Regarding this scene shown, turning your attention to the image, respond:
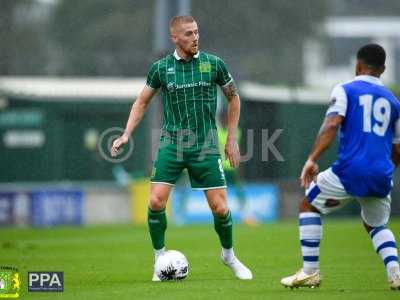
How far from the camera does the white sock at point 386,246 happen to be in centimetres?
1037

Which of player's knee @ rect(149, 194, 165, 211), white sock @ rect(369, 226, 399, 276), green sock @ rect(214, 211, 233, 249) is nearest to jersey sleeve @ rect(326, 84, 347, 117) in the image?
white sock @ rect(369, 226, 399, 276)

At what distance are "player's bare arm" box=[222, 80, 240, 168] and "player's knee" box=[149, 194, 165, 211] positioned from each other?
2.66 ft

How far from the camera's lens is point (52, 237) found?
20828 millimetres

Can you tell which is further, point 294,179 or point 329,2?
point 329,2

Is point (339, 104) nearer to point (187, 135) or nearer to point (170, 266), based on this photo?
point (187, 135)

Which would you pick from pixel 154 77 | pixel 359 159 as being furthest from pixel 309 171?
pixel 154 77

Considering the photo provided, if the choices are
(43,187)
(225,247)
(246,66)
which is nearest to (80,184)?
(43,187)

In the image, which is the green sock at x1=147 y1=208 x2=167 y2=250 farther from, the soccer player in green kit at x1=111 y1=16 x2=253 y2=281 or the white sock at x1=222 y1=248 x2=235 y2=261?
the white sock at x1=222 y1=248 x2=235 y2=261

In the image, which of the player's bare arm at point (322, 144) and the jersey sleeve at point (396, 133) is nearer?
the player's bare arm at point (322, 144)

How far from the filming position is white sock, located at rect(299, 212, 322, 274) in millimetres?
10312

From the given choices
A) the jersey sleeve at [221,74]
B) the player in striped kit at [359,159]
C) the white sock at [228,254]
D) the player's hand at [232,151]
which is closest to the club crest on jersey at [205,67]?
the jersey sleeve at [221,74]

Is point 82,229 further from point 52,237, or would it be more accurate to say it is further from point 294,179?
point 294,179

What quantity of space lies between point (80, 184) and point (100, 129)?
5.98 ft

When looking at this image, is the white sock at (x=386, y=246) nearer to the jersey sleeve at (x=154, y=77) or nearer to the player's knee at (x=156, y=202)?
the player's knee at (x=156, y=202)
